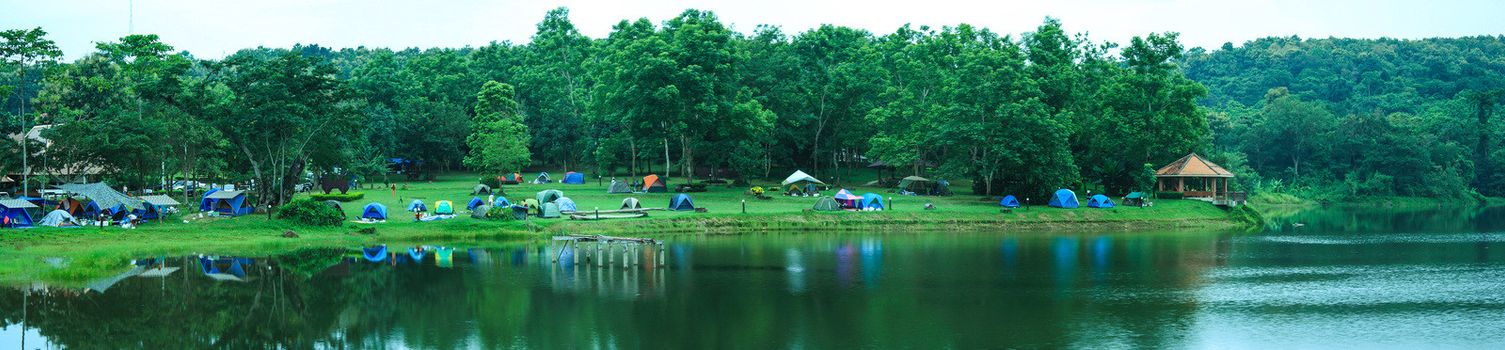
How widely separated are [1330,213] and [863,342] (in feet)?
256

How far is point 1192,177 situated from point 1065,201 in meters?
15.1

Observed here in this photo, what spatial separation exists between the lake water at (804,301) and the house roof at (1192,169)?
2861cm

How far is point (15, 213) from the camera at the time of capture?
50.3 m

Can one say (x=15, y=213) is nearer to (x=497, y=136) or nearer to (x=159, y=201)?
(x=159, y=201)

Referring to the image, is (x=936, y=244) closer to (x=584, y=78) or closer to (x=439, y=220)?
(x=439, y=220)

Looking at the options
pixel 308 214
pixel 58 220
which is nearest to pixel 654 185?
pixel 308 214

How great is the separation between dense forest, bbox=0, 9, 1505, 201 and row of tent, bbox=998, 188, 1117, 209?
42.1 inches

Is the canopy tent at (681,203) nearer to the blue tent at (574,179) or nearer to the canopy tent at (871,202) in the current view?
the canopy tent at (871,202)

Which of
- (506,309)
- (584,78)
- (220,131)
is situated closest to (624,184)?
(220,131)

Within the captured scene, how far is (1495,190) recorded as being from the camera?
114438mm

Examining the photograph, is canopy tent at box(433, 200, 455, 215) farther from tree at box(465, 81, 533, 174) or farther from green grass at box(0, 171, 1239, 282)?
tree at box(465, 81, 533, 174)

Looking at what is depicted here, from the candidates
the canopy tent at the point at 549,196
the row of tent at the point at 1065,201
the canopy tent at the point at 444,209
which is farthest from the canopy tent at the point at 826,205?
the canopy tent at the point at 444,209

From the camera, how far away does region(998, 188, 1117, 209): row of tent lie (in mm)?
69750

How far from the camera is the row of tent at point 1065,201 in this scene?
2746 inches
